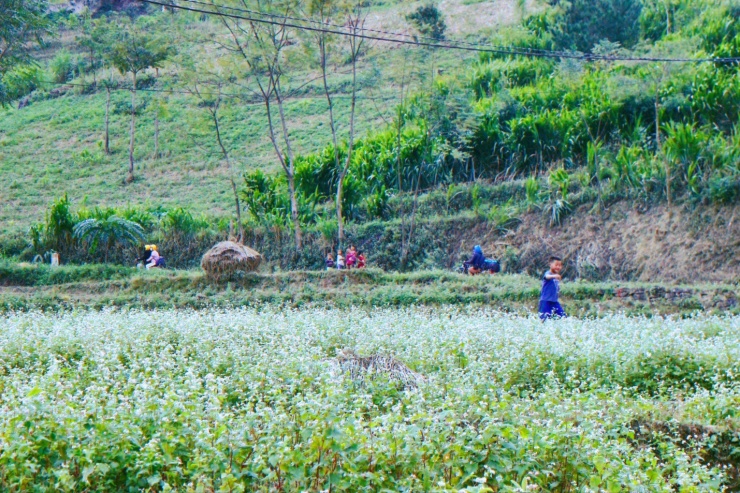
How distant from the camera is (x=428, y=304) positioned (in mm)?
15938

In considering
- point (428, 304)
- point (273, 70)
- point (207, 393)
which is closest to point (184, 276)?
point (428, 304)

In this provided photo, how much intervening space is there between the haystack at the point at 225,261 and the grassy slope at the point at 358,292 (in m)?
0.24

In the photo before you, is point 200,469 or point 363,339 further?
point 363,339

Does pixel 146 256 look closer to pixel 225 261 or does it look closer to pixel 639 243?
pixel 225 261

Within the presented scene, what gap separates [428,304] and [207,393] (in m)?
10.5

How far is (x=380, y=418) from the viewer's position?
17.2 feet

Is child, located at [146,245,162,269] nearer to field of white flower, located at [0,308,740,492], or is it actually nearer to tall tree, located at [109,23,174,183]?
tall tree, located at [109,23,174,183]

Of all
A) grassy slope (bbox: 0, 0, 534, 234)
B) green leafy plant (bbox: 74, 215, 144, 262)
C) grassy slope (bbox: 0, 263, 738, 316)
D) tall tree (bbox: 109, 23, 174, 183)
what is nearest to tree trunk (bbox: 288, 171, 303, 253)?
grassy slope (bbox: 0, 263, 738, 316)

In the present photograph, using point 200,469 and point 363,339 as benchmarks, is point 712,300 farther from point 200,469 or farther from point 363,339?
point 200,469

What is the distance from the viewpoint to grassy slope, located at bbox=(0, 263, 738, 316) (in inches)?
595

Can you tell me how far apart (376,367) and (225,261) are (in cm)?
998

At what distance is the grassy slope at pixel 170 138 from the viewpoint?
96.8ft

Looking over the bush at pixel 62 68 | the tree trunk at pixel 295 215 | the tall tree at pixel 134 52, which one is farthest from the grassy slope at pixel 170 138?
the tree trunk at pixel 295 215

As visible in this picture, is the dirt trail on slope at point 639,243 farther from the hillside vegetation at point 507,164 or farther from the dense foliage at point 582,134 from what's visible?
the dense foliage at point 582,134
